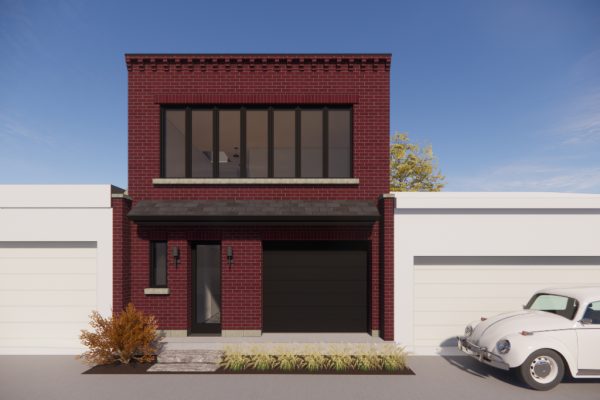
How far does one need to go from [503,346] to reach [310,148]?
7730 millimetres

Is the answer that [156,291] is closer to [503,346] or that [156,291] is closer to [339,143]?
[339,143]

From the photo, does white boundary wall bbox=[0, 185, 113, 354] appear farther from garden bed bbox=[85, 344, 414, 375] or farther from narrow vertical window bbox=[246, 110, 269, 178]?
narrow vertical window bbox=[246, 110, 269, 178]

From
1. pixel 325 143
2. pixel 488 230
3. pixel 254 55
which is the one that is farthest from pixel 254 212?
pixel 488 230

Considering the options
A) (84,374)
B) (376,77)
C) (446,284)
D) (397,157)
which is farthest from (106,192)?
(397,157)

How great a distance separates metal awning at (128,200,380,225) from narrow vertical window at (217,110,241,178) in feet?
3.71

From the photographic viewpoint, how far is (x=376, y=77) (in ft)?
38.0

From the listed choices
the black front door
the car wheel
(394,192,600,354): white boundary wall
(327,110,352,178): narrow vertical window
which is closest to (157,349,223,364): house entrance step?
the black front door

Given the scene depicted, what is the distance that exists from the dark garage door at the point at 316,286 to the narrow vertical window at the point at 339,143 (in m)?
2.53

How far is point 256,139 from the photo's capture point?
1166cm

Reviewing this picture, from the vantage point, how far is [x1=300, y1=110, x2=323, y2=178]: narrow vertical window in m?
11.6

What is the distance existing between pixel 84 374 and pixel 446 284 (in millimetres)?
10372

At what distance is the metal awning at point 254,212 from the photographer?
1046 centimetres

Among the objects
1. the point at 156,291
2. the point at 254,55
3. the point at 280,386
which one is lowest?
the point at 280,386

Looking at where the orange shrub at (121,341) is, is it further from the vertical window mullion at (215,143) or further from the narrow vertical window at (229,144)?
the narrow vertical window at (229,144)
